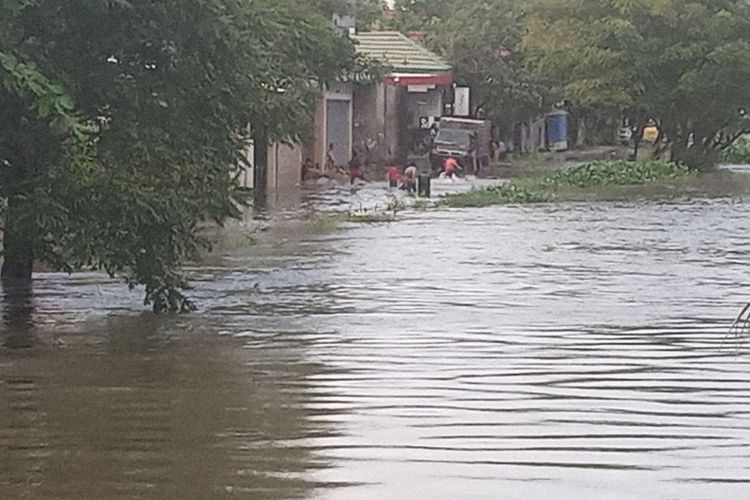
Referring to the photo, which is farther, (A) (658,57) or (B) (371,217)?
(A) (658,57)

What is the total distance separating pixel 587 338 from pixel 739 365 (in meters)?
1.76

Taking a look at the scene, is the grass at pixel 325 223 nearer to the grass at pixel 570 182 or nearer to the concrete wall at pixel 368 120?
the grass at pixel 570 182

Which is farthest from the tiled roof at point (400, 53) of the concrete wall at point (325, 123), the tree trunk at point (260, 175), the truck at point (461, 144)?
the tree trunk at point (260, 175)

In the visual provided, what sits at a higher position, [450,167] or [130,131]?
[130,131]

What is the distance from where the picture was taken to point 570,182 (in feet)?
122

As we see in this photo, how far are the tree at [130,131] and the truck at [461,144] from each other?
31.1 meters

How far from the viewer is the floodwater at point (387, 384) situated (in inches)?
279

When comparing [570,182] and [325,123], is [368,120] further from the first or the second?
[570,182]

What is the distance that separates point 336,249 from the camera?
21.0 meters

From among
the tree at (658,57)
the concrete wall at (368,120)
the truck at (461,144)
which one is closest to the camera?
the tree at (658,57)

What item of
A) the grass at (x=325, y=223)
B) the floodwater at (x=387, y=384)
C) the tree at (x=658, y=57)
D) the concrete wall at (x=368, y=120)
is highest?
the tree at (x=658, y=57)

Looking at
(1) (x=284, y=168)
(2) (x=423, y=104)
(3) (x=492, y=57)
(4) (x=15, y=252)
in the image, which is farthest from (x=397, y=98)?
(4) (x=15, y=252)

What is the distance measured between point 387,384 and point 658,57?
3535 centimetres

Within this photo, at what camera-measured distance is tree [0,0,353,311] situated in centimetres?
1252
